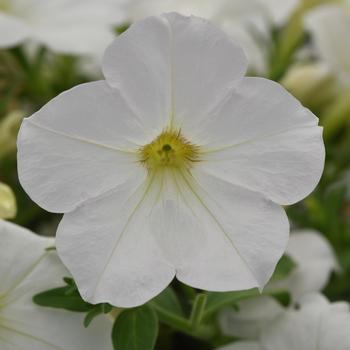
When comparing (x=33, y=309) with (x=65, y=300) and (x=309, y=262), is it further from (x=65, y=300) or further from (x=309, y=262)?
(x=309, y=262)

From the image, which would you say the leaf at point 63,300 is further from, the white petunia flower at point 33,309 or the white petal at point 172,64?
the white petal at point 172,64

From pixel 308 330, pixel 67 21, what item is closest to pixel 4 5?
pixel 67 21

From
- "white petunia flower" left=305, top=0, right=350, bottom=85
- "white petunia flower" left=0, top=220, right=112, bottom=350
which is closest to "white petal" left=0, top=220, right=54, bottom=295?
"white petunia flower" left=0, top=220, right=112, bottom=350

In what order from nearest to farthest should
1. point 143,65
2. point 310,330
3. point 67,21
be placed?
point 143,65, point 310,330, point 67,21

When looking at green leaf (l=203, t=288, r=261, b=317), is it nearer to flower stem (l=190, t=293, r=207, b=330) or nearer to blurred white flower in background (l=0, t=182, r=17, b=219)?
flower stem (l=190, t=293, r=207, b=330)

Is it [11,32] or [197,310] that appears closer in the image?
[197,310]

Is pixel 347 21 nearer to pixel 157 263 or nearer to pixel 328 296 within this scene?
pixel 328 296
